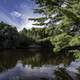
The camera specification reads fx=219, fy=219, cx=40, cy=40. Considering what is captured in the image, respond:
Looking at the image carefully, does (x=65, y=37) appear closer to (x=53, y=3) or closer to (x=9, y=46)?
(x=53, y=3)

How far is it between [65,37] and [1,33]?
51.8m

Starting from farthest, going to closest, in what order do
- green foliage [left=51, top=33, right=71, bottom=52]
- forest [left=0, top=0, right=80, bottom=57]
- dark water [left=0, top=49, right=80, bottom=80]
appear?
dark water [left=0, top=49, right=80, bottom=80], green foliage [left=51, top=33, right=71, bottom=52], forest [left=0, top=0, right=80, bottom=57]

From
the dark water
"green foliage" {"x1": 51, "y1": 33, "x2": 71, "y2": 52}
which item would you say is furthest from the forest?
the dark water

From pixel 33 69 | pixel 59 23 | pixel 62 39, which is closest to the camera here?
pixel 62 39

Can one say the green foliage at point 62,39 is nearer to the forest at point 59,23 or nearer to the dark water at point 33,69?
the forest at point 59,23

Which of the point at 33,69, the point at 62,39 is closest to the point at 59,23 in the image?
the point at 62,39

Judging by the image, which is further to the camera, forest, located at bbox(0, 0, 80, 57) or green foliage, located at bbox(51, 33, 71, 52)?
green foliage, located at bbox(51, 33, 71, 52)

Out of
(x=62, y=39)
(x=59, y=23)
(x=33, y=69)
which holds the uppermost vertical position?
(x=59, y=23)

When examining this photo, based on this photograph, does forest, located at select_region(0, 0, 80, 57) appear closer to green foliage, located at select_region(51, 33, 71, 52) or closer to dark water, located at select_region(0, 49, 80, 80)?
green foliage, located at select_region(51, 33, 71, 52)

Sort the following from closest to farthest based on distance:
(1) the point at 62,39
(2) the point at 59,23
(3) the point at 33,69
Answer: (1) the point at 62,39
(2) the point at 59,23
(3) the point at 33,69

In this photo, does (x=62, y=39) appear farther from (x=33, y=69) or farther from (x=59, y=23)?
(x=33, y=69)

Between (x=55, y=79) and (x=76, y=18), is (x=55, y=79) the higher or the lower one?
the lower one

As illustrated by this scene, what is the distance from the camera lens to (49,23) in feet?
57.7

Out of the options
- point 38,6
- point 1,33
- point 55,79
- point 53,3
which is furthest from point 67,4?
point 1,33
